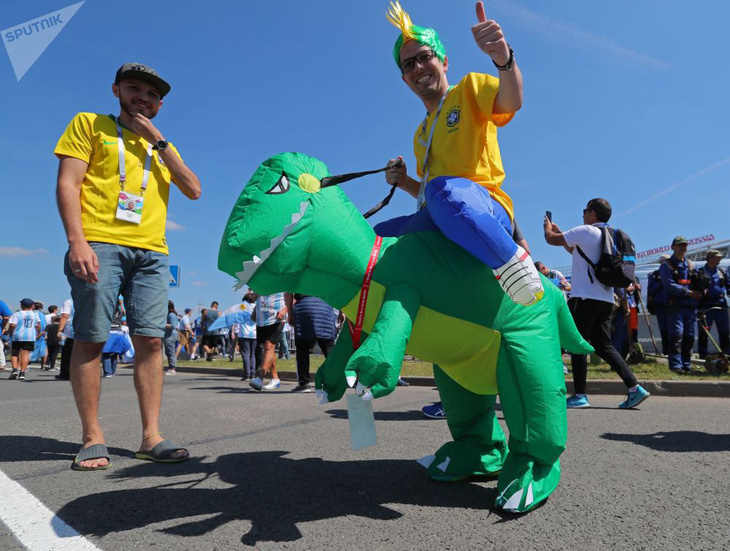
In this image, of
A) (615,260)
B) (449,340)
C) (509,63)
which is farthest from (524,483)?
(615,260)

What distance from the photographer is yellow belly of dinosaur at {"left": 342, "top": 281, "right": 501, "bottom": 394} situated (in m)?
1.92

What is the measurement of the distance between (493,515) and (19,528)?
5.29 ft

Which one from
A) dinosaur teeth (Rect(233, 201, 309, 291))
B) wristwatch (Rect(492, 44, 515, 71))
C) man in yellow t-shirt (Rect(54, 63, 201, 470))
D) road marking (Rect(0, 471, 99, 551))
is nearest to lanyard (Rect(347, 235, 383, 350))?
dinosaur teeth (Rect(233, 201, 309, 291))

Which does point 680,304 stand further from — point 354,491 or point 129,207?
point 129,207

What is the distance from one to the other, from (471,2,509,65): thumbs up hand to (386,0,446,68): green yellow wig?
1.34ft

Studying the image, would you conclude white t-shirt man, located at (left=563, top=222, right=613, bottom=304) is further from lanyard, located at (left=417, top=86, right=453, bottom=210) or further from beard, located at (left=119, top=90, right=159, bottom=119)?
beard, located at (left=119, top=90, right=159, bottom=119)

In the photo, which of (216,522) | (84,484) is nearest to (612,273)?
(216,522)

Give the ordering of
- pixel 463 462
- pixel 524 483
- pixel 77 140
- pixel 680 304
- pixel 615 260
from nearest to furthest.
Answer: pixel 524 483 < pixel 463 462 < pixel 77 140 < pixel 615 260 < pixel 680 304

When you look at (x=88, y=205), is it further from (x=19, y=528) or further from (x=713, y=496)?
(x=713, y=496)

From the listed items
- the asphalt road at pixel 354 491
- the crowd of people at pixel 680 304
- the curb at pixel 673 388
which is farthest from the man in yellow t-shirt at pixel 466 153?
the crowd of people at pixel 680 304

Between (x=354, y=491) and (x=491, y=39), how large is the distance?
188 cm

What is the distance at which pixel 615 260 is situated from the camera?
4266 mm

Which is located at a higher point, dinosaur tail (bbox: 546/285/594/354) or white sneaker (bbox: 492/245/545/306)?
white sneaker (bbox: 492/245/545/306)

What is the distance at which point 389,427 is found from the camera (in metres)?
3.52
